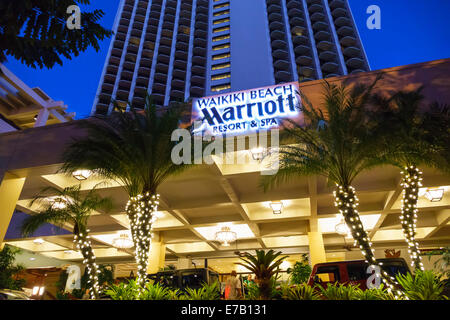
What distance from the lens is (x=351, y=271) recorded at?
866cm

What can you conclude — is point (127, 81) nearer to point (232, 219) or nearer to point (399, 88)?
point (232, 219)

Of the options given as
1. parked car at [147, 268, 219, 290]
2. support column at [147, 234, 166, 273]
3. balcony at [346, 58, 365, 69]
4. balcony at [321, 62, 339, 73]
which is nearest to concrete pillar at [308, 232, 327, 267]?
parked car at [147, 268, 219, 290]

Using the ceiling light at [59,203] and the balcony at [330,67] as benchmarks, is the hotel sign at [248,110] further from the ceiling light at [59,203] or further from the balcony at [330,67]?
the balcony at [330,67]

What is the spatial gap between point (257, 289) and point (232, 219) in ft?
25.6

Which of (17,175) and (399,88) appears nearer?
(399,88)

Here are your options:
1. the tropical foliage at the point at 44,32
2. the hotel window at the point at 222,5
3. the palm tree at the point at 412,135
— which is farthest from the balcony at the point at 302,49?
the tropical foliage at the point at 44,32

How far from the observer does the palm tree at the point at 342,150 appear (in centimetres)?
758

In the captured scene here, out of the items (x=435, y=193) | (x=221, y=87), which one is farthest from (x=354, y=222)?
(x=221, y=87)

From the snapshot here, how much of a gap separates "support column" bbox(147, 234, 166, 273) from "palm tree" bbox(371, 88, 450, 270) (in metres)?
12.7

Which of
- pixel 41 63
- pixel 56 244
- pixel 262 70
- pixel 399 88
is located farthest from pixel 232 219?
pixel 262 70

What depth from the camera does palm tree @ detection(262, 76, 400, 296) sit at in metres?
7.58

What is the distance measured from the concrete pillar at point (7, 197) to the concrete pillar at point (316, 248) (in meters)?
13.0

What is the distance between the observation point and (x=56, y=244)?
19.4 meters

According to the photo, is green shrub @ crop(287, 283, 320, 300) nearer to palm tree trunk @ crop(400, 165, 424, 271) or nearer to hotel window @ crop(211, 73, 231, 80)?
palm tree trunk @ crop(400, 165, 424, 271)
